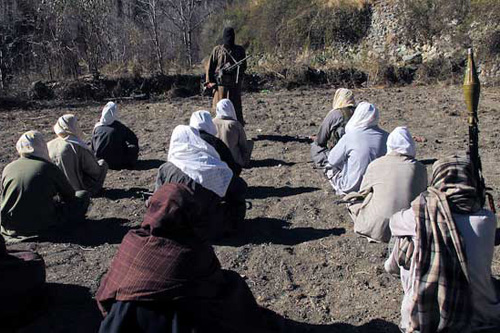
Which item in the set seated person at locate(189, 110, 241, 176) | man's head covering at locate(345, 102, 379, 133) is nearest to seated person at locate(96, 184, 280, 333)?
seated person at locate(189, 110, 241, 176)

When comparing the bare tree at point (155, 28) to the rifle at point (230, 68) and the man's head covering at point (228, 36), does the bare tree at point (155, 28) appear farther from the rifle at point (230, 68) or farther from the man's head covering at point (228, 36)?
the rifle at point (230, 68)

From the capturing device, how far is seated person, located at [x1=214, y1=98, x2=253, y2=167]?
648 centimetres

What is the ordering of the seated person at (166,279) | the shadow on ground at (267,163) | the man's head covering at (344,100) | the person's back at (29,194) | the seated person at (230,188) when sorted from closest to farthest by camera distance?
the seated person at (166,279) < the person's back at (29,194) < the seated person at (230,188) < the man's head covering at (344,100) < the shadow on ground at (267,163)

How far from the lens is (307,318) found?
3738 millimetres

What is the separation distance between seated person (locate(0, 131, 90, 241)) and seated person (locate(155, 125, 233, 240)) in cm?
95

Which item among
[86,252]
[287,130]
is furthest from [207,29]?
[86,252]

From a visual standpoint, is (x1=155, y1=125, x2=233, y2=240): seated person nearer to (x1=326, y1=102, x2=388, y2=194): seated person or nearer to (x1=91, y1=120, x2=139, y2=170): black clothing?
(x1=326, y1=102, x2=388, y2=194): seated person

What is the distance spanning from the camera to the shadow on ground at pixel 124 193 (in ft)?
20.8

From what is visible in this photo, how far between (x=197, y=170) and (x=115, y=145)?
116 inches

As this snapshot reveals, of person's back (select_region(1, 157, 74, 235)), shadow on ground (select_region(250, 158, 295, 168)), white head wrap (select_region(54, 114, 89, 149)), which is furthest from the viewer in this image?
shadow on ground (select_region(250, 158, 295, 168))

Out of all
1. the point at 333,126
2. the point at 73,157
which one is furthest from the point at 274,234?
the point at 73,157

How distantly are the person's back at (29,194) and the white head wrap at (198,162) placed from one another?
1.07 metres

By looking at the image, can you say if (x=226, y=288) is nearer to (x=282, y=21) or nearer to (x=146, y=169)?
(x=146, y=169)

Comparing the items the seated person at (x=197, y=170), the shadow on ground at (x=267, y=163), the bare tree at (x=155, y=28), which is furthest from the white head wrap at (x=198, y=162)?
the bare tree at (x=155, y=28)
